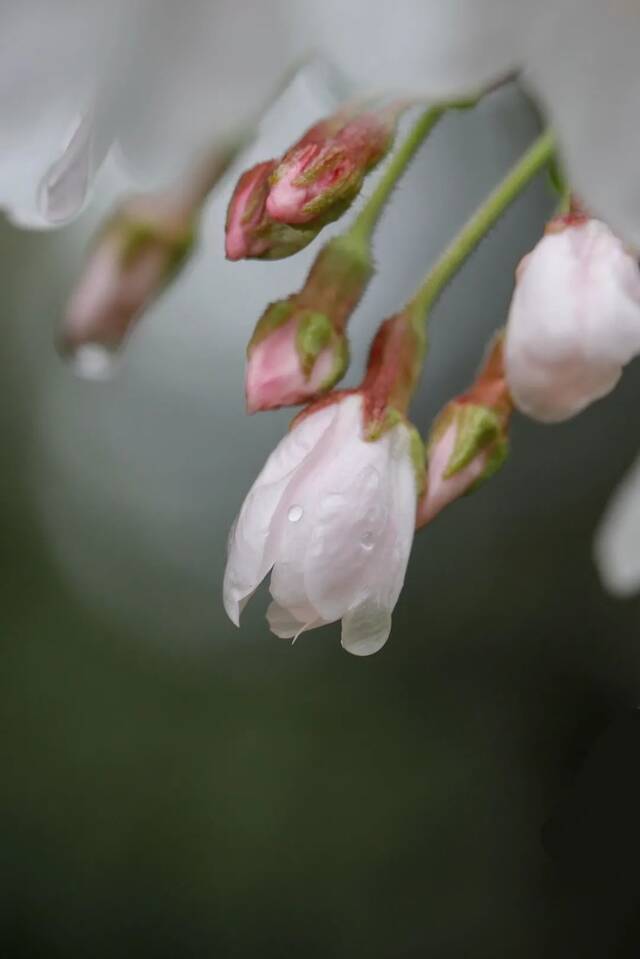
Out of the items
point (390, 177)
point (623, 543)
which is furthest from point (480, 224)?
point (623, 543)

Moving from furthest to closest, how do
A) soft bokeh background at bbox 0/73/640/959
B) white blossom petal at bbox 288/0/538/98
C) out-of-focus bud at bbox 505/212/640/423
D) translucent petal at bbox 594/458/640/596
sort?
soft bokeh background at bbox 0/73/640/959, translucent petal at bbox 594/458/640/596, out-of-focus bud at bbox 505/212/640/423, white blossom petal at bbox 288/0/538/98

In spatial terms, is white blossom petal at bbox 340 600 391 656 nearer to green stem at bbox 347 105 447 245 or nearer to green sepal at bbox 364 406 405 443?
green sepal at bbox 364 406 405 443

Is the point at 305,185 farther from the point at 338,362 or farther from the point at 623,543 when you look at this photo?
the point at 623,543

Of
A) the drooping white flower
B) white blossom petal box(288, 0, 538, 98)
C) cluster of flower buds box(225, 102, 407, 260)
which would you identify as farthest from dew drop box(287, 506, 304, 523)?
white blossom petal box(288, 0, 538, 98)

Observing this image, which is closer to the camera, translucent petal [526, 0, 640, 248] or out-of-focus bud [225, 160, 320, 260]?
translucent petal [526, 0, 640, 248]

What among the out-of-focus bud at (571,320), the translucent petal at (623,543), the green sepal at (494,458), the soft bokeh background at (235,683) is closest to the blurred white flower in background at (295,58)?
the out-of-focus bud at (571,320)

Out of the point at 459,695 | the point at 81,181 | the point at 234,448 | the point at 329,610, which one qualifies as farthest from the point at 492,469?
the point at 234,448
